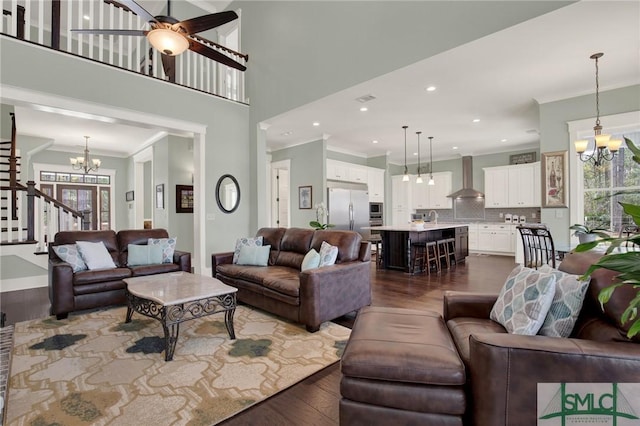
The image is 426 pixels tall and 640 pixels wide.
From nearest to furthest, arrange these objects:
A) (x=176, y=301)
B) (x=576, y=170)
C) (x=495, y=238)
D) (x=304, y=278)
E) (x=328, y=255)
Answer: (x=176, y=301), (x=304, y=278), (x=328, y=255), (x=576, y=170), (x=495, y=238)

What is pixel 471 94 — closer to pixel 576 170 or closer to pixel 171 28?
pixel 576 170

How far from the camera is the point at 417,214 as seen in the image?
1012cm

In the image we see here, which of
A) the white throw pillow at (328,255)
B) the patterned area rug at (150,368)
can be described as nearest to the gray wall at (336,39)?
the white throw pillow at (328,255)

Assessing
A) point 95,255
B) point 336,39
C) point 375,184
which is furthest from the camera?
point 375,184

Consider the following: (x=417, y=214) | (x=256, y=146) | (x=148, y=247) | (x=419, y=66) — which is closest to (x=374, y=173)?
(x=417, y=214)

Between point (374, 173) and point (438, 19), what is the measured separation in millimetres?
5620

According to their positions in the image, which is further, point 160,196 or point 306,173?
point 306,173

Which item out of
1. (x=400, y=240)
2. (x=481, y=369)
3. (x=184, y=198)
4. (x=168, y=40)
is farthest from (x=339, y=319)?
(x=184, y=198)

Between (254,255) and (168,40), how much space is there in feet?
8.57

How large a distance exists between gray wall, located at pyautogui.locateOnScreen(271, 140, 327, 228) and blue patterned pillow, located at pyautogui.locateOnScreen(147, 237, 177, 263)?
3347 mm

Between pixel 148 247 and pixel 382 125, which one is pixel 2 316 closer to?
pixel 148 247

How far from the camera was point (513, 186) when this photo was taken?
311 inches

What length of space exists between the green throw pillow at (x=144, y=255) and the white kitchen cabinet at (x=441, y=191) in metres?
8.16

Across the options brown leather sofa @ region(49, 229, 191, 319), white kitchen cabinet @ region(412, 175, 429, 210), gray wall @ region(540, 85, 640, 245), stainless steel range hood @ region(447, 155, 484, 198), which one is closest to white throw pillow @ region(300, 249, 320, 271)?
brown leather sofa @ region(49, 229, 191, 319)
